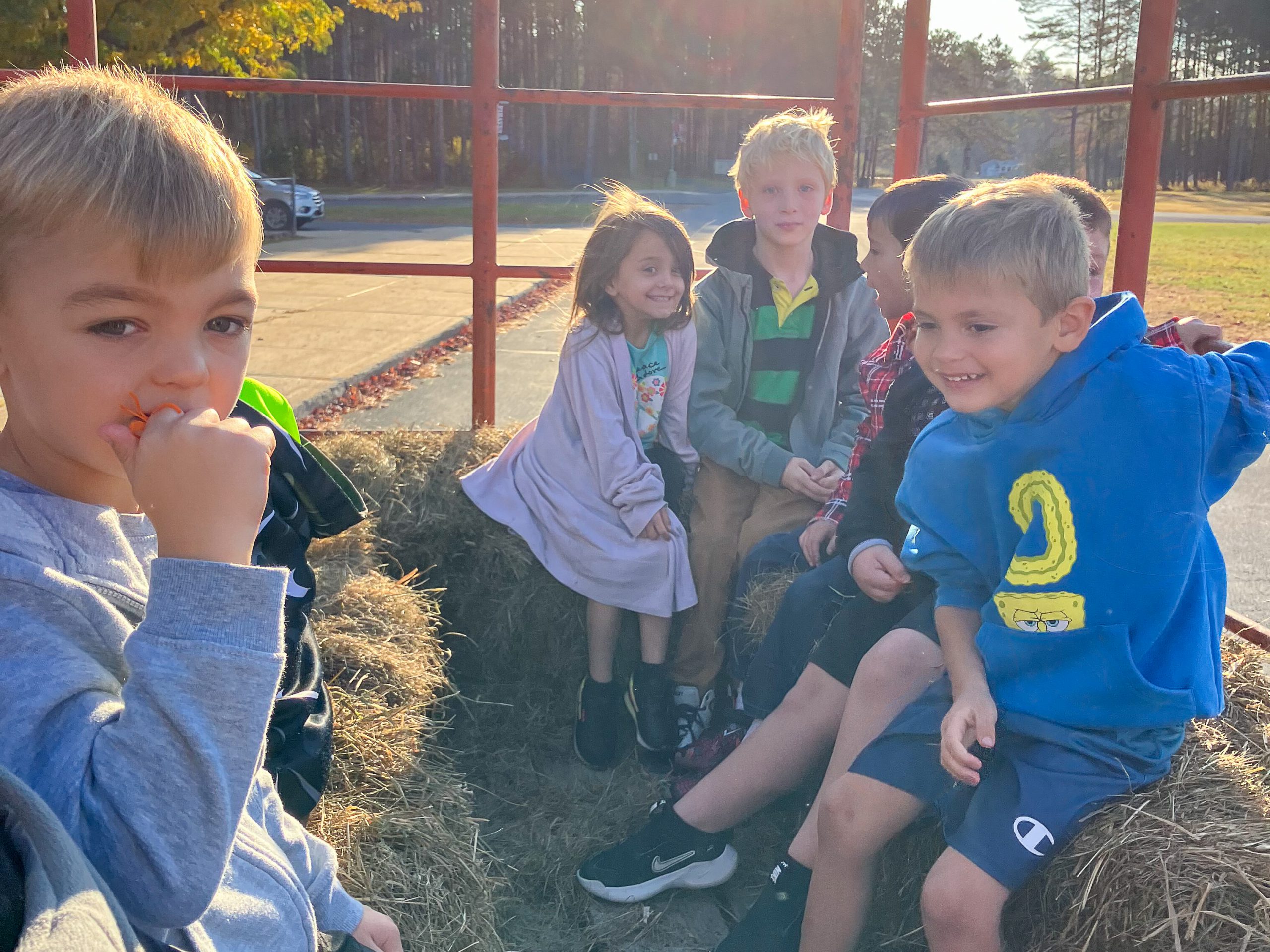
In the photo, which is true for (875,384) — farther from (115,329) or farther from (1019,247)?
(115,329)

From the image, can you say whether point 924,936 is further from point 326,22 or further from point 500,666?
point 326,22

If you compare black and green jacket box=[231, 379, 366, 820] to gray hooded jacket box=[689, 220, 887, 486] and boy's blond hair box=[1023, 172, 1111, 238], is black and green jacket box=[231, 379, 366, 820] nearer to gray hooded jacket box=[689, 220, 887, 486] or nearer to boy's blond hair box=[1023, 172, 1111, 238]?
gray hooded jacket box=[689, 220, 887, 486]

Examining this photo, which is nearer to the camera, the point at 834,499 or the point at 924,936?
the point at 924,936

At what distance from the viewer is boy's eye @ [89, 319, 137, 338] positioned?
3.40 feet

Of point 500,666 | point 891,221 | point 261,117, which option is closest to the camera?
point 891,221

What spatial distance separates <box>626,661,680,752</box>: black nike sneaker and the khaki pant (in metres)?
0.10

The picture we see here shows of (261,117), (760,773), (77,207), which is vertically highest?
(261,117)

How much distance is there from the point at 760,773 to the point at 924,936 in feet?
1.42

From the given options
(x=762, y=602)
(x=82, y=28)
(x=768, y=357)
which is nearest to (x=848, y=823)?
(x=762, y=602)

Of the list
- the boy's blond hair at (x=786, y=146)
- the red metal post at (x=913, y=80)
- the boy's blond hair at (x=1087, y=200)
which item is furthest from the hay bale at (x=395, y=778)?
the red metal post at (x=913, y=80)

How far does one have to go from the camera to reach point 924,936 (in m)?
1.96

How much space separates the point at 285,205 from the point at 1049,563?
1653 centimetres

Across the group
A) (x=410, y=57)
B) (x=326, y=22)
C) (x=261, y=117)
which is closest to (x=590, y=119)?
(x=410, y=57)

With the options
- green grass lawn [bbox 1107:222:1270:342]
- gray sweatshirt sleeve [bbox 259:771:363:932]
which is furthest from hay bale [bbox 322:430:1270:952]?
green grass lawn [bbox 1107:222:1270:342]
